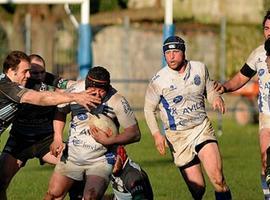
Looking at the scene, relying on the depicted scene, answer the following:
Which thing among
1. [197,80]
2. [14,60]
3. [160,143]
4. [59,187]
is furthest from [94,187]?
[197,80]

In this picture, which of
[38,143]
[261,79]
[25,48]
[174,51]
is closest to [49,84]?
A: [38,143]

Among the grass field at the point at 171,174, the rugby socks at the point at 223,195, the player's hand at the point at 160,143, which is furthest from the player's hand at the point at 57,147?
the grass field at the point at 171,174

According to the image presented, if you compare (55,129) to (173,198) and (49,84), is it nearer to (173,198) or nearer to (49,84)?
(49,84)

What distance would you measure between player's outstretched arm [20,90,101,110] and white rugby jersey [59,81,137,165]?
0.36m

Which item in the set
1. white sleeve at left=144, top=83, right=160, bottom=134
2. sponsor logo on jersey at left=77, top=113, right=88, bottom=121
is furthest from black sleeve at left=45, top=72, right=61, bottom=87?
sponsor logo on jersey at left=77, top=113, right=88, bottom=121

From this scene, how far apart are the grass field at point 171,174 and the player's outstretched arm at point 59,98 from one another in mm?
3816

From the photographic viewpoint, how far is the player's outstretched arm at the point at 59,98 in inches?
507

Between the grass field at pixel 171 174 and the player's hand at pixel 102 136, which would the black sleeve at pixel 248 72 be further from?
the player's hand at pixel 102 136

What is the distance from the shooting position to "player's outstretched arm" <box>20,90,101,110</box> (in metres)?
12.9

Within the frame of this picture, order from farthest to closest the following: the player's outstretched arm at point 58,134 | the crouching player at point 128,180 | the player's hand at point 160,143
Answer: the player's hand at point 160,143, the player's outstretched arm at point 58,134, the crouching player at point 128,180

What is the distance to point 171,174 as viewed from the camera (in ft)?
68.0

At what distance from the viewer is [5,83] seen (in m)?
13.7

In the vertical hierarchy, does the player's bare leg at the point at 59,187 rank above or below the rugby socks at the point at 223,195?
above

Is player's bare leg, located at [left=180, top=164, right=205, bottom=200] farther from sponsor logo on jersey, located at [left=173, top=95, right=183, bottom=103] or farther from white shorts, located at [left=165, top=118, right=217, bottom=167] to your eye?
sponsor logo on jersey, located at [left=173, top=95, right=183, bottom=103]
